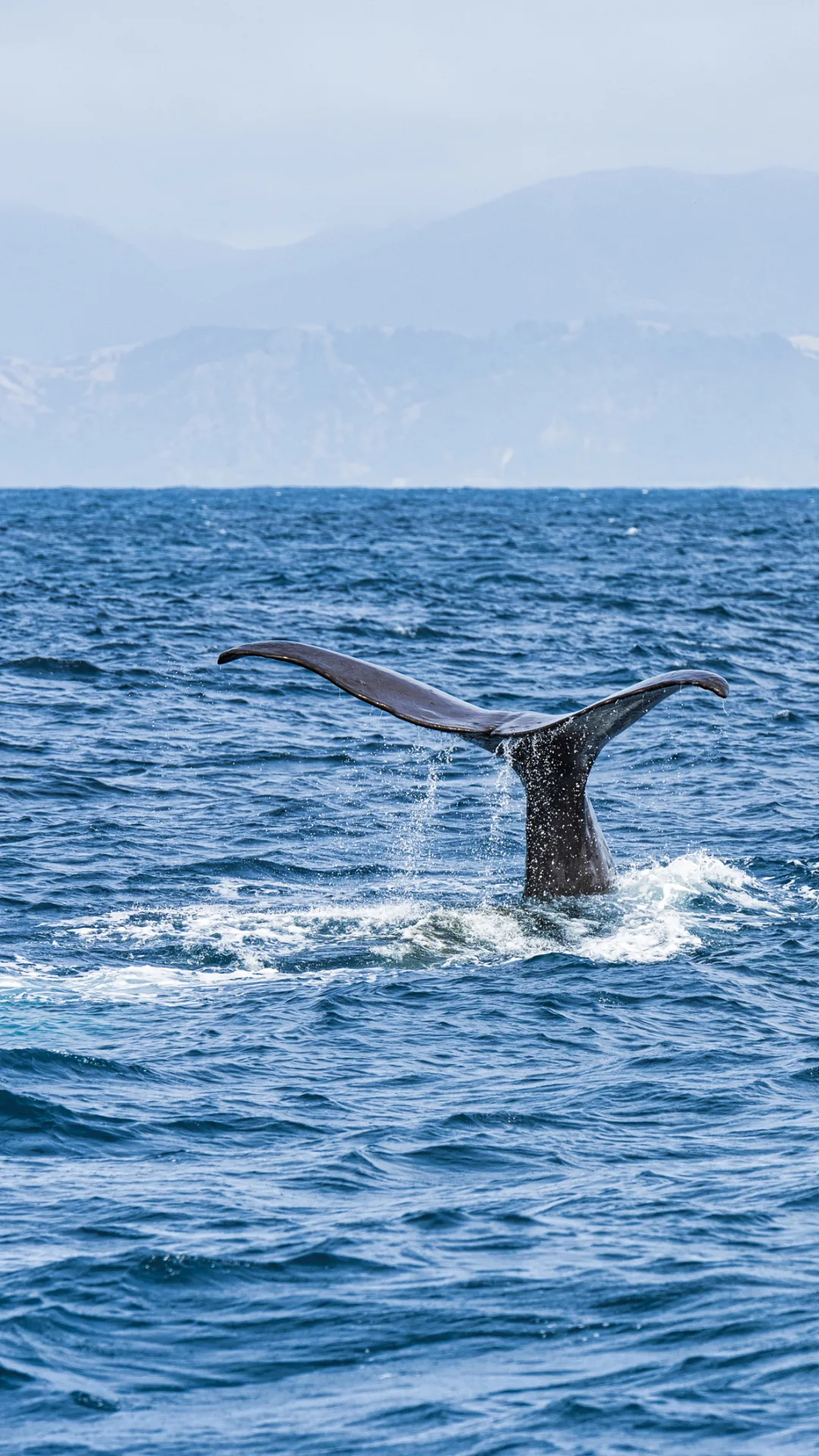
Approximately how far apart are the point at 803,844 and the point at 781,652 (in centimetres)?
1417

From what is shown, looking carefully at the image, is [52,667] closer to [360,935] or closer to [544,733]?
[360,935]

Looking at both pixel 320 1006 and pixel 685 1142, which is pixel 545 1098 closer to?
pixel 685 1142

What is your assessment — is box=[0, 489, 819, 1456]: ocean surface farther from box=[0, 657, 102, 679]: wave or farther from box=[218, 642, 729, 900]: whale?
box=[0, 657, 102, 679]: wave

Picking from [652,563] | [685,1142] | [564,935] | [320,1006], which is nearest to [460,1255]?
[685,1142]

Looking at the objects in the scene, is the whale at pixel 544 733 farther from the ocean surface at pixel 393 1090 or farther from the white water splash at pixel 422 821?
the white water splash at pixel 422 821

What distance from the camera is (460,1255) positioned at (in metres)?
8.08

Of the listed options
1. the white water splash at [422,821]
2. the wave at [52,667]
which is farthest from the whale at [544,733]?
the wave at [52,667]

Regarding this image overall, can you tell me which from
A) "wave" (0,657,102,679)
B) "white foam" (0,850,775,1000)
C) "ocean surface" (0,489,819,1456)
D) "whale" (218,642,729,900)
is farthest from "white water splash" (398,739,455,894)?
"wave" (0,657,102,679)

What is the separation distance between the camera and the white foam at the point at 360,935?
12531mm

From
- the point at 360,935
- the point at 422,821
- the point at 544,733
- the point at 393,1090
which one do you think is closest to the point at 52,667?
the point at 422,821

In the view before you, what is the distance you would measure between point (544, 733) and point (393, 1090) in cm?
320

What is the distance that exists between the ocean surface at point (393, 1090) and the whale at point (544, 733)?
0.37m

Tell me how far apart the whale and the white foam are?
29 cm

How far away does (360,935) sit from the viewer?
533 inches
